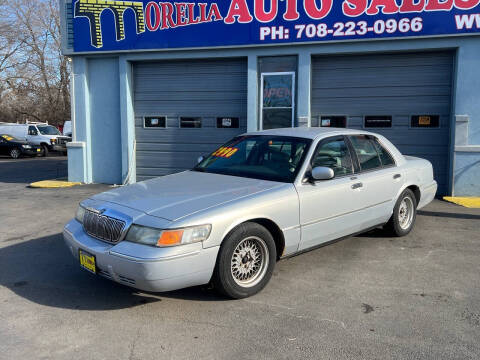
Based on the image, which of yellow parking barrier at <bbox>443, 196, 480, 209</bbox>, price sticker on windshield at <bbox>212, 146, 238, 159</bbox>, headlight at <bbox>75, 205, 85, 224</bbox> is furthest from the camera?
yellow parking barrier at <bbox>443, 196, 480, 209</bbox>

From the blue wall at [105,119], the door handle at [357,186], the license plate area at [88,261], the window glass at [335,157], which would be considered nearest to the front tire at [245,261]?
the license plate area at [88,261]

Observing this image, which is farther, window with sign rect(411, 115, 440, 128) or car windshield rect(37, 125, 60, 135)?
car windshield rect(37, 125, 60, 135)

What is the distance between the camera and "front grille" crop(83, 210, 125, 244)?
382 cm

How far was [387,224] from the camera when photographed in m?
5.97

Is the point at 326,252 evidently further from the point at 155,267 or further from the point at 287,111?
the point at 287,111

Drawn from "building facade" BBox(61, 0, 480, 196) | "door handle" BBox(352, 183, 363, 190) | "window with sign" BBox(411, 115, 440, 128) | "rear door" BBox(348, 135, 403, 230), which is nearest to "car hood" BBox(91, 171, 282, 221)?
"door handle" BBox(352, 183, 363, 190)

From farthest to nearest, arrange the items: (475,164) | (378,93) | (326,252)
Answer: (378,93)
(475,164)
(326,252)

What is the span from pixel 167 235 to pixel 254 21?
7.76m

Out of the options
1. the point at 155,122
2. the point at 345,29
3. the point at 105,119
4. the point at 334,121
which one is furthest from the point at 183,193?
the point at 105,119

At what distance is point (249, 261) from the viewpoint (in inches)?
162

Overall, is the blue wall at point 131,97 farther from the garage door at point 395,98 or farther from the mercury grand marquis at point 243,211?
the mercury grand marquis at point 243,211

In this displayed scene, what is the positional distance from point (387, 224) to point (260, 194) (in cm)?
257

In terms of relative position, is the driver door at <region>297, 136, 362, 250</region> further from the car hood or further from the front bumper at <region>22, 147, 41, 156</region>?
the front bumper at <region>22, 147, 41, 156</region>

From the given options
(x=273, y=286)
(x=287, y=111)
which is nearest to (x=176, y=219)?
(x=273, y=286)
